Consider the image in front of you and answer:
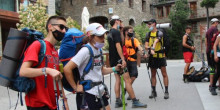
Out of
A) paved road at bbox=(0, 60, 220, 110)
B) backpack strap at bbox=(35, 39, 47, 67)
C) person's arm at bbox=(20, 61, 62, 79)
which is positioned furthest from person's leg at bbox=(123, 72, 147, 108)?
person's arm at bbox=(20, 61, 62, 79)

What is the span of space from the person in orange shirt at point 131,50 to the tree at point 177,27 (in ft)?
101

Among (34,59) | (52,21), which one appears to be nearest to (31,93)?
(34,59)

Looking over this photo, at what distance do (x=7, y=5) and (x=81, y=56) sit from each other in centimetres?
1704

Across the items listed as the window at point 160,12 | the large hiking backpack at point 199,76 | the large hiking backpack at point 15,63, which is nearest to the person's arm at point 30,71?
the large hiking backpack at point 15,63

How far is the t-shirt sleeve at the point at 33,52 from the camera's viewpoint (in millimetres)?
2914

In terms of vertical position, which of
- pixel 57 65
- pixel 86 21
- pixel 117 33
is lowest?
pixel 57 65

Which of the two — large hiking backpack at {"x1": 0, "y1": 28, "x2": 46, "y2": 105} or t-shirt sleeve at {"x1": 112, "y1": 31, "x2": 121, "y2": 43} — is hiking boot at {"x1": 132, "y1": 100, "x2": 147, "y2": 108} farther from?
large hiking backpack at {"x1": 0, "y1": 28, "x2": 46, "y2": 105}

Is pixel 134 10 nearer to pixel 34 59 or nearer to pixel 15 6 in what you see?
Answer: pixel 15 6

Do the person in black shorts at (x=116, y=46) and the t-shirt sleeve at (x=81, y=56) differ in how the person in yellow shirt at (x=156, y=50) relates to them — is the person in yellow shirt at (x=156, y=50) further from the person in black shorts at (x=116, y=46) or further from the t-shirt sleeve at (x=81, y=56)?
the t-shirt sleeve at (x=81, y=56)

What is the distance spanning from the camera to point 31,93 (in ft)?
10.1

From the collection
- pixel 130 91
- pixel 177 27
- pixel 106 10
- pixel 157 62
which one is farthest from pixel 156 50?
pixel 177 27

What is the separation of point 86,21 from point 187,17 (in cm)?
2392

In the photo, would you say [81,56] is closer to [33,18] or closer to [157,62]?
[157,62]

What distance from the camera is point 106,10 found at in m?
31.3
